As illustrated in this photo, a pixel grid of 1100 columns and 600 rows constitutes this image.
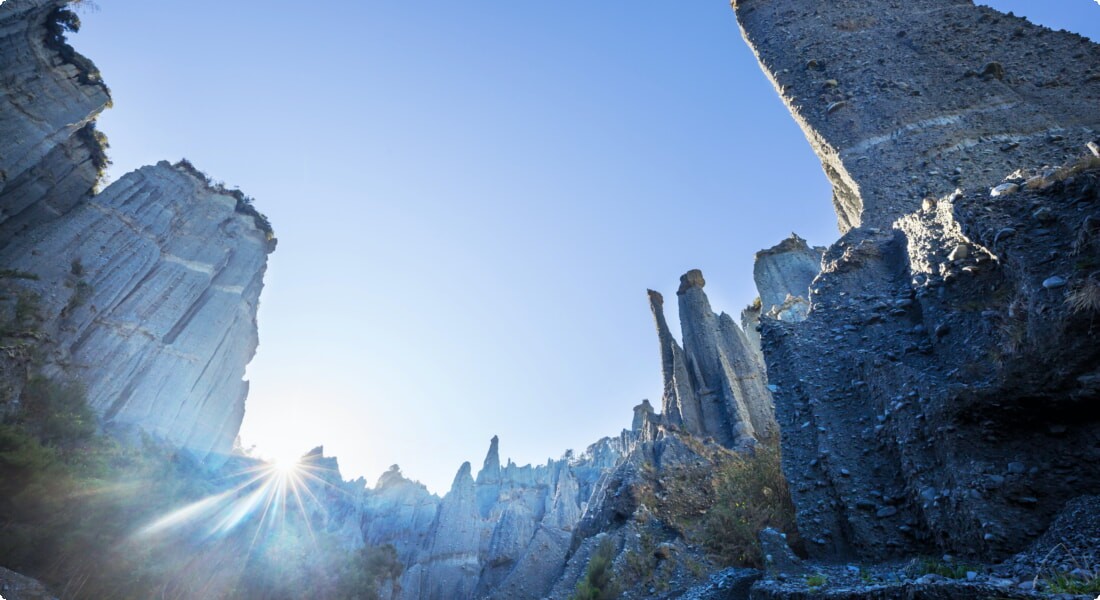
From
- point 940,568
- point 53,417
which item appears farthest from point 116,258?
point 940,568

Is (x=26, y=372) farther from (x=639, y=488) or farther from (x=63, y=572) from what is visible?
(x=639, y=488)

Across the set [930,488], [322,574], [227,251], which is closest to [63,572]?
[322,574]

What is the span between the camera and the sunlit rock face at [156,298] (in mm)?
31234

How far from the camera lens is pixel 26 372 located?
64.3 feet

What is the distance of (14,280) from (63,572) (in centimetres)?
2005

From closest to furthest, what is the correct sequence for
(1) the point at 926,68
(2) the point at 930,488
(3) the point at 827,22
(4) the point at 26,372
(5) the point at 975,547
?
(5) the point at 975,547, (2) the point at 930,488, (1) the point at 926,68, (3) the point at 827,22, (4) the point at 26,372

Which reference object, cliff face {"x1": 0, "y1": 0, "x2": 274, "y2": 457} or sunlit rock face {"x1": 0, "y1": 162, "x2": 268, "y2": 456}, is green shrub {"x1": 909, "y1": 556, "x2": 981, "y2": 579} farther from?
sunlit rock face {"x1": 0, "y1": 162, "x2": 268, "y2": 456}

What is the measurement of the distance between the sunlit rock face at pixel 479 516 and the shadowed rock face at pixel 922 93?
18.6 metres

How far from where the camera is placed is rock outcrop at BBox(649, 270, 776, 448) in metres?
23.6

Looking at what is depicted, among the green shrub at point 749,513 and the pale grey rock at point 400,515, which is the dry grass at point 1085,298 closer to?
the green shrub at point 749,513

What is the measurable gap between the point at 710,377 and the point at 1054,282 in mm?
22409

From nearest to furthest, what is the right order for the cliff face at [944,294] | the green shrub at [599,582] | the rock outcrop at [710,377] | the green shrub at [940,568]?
the green shrub at [940,568], the cliff face at [944,294], the green shrub at [599,582], the rock outcrop at [710,377]

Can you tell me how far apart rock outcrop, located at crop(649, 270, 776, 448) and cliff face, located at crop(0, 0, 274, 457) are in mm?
29357

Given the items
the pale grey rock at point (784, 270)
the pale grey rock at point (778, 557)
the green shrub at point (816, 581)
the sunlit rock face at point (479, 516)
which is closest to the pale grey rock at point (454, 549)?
the sunlit rock face at point (479, 516)
